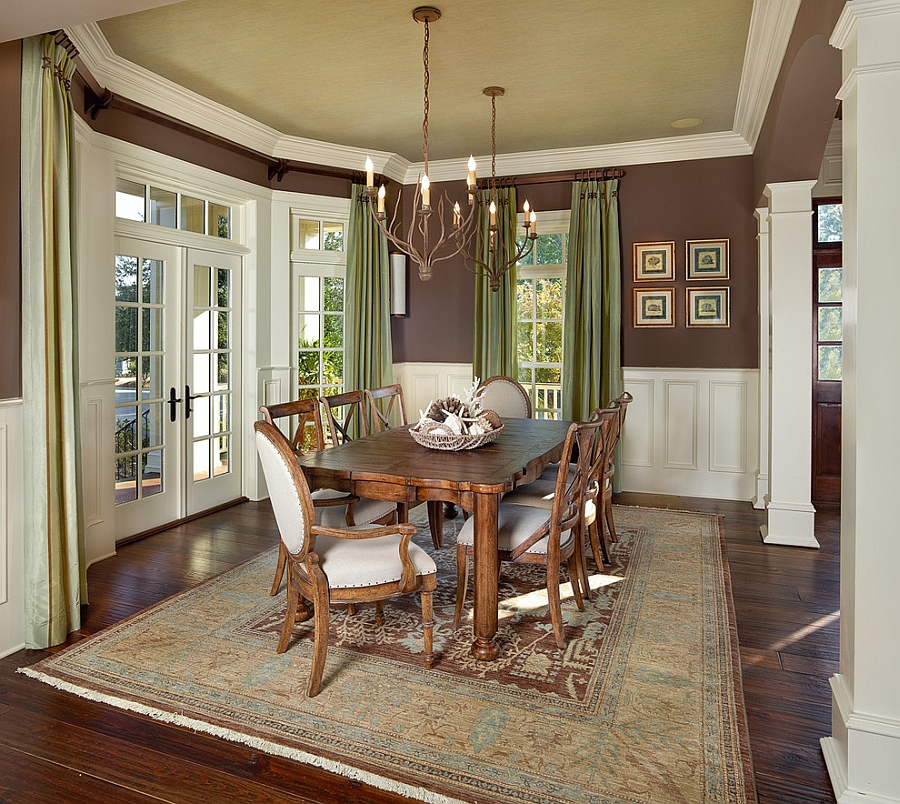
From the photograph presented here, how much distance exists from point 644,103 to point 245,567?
400cm

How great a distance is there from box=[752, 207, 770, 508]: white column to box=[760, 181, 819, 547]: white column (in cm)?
87

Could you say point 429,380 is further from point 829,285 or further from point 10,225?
point 10,225

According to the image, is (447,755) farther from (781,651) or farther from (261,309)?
(261,309)

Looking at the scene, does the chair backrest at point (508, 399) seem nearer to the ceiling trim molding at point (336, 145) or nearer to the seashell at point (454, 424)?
the seashell at point (454, 424)

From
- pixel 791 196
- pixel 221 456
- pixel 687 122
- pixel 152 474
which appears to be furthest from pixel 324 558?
pixel 687 122

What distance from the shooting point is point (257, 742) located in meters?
2.15

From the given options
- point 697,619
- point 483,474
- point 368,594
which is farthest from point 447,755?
point 697,619

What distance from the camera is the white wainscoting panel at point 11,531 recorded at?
279cm

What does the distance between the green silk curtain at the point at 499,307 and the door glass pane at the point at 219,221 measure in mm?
2144

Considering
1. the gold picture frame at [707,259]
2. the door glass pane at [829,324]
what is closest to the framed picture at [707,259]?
the gold picture frame at [707,259]

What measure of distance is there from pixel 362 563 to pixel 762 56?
3.44 meters

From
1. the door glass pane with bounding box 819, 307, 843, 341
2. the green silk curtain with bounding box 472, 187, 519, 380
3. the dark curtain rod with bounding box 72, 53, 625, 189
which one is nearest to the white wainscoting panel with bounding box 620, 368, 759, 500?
the door glass pane with bounding box 819, 307, 843, 341

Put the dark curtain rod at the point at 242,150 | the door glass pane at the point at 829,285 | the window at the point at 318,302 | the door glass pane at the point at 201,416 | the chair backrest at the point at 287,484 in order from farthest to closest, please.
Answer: the window at the point at 318,302 → the door glass pane at the point at 829,285 → the door glass pane at the point at 201,416 → the dark curtain rod at the point at 242,150 → the chair backrest at the point at 287,484

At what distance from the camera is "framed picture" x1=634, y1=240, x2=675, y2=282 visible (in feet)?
18.5
